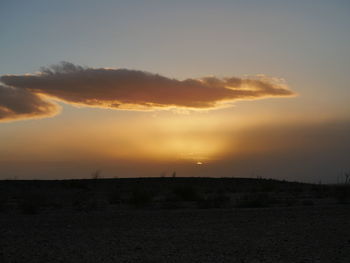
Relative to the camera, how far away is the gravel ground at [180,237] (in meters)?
11.9

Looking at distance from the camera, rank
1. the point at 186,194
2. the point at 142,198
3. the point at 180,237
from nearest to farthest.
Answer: the point at 180,237
the point at 142,198
the point at 186,194

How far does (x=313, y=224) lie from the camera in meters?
17.2

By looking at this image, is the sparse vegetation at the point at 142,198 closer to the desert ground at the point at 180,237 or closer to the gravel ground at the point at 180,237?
the desert ground at the point at 180,237

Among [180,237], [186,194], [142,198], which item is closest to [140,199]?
[142,198]

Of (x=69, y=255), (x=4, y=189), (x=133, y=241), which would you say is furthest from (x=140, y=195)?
(x=4, y=189)

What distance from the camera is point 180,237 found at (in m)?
14.7

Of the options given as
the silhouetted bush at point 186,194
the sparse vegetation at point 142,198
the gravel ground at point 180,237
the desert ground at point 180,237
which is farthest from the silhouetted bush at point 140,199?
the gravel ground at point 180,237

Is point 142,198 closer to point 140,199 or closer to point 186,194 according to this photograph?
point 140,199

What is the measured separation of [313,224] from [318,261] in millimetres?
6167

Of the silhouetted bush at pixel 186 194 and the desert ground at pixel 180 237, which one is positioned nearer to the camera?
the desert ground at pixel 180 237

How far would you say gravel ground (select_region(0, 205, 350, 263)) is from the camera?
11.9 metres

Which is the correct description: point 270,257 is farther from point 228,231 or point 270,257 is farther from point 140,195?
point 140,195

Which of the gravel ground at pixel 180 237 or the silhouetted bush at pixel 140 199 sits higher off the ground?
the silhouetted bush at pixel 140 199

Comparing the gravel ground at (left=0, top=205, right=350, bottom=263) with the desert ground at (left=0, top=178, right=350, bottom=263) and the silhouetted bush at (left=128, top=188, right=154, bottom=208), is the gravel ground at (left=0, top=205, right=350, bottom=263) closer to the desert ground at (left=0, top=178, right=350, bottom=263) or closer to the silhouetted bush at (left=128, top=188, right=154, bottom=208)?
the desert ground at (left=0, top=178, right=350, bottom=263)
